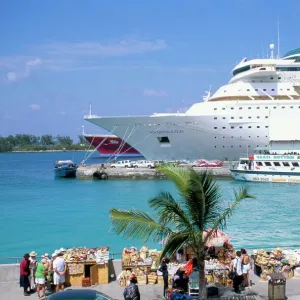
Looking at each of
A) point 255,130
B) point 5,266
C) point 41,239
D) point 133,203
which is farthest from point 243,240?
point 255,130

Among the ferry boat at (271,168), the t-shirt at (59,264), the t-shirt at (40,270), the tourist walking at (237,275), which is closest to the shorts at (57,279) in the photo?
the t-shirt at (59,264)

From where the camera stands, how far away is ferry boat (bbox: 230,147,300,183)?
38.6 metres

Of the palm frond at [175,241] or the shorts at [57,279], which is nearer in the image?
the palm frond at [175,241]

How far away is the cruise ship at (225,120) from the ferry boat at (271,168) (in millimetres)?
3686

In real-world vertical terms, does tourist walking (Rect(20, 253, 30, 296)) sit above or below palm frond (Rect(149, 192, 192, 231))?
below

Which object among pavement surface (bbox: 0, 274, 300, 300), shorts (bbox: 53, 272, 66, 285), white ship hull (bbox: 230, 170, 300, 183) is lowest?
pavement surface (bbox: 0, 274, 300, 300)

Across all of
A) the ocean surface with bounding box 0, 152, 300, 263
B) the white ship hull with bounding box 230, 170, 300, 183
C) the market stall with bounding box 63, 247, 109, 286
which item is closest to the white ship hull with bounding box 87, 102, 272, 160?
the ocean surface with bounding box 0, 152, 300, 263

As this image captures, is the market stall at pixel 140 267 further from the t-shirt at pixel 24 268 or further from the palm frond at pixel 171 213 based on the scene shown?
the t-shirt at pixel 24 268

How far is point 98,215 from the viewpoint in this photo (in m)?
26.5

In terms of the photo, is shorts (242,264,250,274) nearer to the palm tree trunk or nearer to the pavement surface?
the pavement surface

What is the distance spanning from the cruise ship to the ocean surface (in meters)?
3.91

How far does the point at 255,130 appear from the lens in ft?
141

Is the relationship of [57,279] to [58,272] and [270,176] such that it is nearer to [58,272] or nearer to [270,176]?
[58,272]

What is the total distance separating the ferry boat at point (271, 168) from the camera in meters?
38.6
